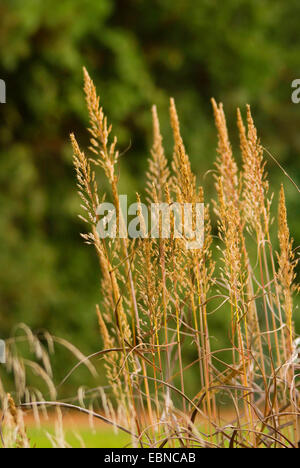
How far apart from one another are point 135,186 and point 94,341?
1480 mm

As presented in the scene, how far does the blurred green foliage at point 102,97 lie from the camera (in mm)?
5715

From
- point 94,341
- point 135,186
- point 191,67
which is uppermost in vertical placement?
point 191,67

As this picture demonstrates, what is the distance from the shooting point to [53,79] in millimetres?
6020

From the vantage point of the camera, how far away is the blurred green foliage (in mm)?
5715

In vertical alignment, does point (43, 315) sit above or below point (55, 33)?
below

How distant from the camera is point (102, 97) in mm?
6039

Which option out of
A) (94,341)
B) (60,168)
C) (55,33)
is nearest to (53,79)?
(55,33)
